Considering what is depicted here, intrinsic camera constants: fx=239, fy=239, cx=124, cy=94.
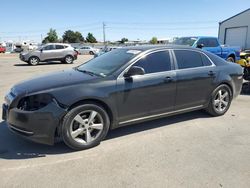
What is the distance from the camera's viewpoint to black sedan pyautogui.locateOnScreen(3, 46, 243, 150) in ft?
11.2

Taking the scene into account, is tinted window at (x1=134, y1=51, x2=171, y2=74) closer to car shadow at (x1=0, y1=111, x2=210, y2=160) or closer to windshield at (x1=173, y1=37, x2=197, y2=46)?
car shadow at (x1=0, y1=111, x2=210, y2=160)

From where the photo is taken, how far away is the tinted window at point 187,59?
456 cm

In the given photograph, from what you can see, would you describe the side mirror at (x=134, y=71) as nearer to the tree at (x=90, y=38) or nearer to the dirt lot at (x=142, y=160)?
the dirt lot at (x=142, y=160)

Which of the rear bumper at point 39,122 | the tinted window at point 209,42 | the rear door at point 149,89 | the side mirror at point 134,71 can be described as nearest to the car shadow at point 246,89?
the tinted window at point 209,42

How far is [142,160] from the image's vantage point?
336cm

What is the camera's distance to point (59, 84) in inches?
142

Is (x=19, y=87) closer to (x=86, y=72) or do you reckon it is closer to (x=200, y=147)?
(x=86, y=72)

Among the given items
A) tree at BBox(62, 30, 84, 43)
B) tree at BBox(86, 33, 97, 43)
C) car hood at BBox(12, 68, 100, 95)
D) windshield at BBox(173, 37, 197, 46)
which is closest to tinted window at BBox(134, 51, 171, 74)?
car hood at BBox(12, 68, 100, 95)

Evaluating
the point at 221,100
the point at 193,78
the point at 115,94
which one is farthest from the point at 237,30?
the point at 115,94

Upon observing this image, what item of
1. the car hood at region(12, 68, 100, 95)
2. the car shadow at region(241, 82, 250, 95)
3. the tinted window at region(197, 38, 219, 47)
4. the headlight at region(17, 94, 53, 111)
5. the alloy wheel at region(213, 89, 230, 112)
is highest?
the tinted window at region(197, 38, 219, 47)

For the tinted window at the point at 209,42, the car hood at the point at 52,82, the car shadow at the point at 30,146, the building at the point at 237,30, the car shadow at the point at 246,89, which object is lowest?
the car shadow at the point at 246,89

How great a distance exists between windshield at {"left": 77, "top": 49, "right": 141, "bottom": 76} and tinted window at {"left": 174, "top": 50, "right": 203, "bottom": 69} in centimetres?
86

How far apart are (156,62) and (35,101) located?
2.16 meters

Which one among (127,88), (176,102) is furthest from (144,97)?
(176,102)
